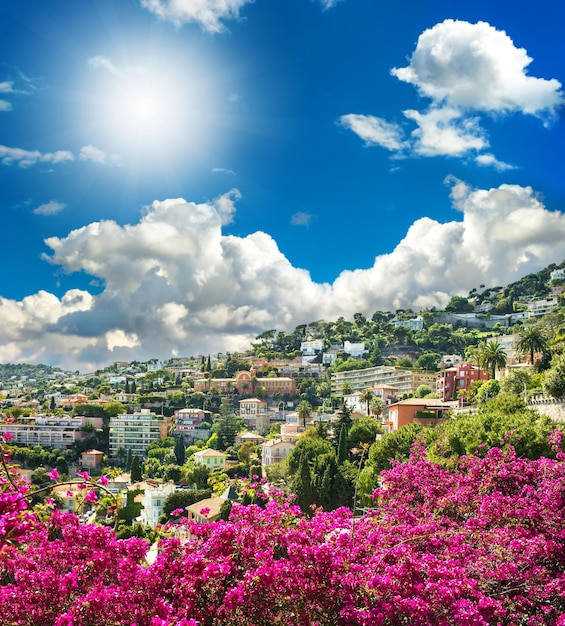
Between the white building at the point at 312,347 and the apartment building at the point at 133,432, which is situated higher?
the white building at the point at 312,347

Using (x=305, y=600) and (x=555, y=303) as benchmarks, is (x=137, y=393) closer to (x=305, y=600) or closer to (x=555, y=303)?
(x=555, y=303)

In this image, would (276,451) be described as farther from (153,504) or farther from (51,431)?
(51,431)

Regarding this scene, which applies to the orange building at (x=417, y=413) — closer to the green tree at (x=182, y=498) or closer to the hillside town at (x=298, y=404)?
the hillside town at (x=298, y=404)

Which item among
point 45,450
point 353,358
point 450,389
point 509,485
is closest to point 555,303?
point 353,358

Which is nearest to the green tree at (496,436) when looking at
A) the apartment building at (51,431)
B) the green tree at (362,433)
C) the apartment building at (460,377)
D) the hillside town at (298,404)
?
the hillside town at (298,404)

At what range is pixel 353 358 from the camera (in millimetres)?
125312

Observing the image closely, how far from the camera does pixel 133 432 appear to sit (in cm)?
8825

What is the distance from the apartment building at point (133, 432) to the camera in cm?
8688

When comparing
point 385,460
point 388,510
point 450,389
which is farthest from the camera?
point 450,389

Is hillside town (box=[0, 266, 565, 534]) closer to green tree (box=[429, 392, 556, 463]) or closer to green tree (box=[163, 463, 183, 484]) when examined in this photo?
green tree (box=[163, 463, 183, 484])

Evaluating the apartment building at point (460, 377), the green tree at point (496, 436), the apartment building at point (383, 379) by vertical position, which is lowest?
the green tree at point (496, 436)

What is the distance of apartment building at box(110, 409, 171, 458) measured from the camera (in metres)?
86.9

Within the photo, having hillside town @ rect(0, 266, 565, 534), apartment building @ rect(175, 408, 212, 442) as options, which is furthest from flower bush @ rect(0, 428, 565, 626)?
apartment building @ rect(175, 408, 212, 442)

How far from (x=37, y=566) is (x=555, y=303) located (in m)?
127
